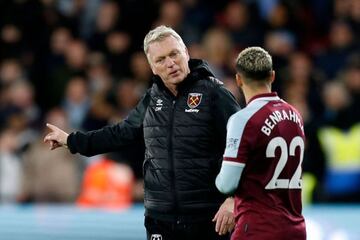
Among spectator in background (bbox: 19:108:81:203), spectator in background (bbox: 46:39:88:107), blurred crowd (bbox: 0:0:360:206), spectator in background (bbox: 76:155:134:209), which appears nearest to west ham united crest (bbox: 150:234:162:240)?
blurred crowd (bbox: 0:0:360:206)

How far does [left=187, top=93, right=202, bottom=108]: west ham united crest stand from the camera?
5670 mm

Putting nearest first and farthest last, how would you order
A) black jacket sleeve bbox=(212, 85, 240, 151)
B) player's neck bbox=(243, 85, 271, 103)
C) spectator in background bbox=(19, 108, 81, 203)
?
player's neck bbox=(243, 85, 271, 103)
black jacket sleeve bbox=(212, 85, 240, 151)
spectator in background bbox=(19, 108, 81, 203)

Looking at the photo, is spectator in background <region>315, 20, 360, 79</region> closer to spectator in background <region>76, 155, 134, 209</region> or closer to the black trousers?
spectator in background <region>76, 155, 134, 209</region>

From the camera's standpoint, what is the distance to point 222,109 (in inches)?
221

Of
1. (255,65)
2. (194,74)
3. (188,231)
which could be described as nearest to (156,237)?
(188,231)

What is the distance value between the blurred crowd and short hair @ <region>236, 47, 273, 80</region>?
490cm

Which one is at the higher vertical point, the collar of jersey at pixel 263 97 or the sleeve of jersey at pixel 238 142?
the collar of jersey at pixel 263 97

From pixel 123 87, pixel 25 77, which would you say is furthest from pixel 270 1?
pixel 25 77

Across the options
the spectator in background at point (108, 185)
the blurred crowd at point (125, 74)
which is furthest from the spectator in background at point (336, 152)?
the spectator in background at point (108, 185)

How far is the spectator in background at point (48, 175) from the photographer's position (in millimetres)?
10828

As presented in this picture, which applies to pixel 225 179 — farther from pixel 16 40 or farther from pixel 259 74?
pixel 16 40

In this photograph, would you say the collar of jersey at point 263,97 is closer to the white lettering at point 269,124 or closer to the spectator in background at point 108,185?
the white lettering at point 269,124

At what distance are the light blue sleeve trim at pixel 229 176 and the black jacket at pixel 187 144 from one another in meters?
0.45

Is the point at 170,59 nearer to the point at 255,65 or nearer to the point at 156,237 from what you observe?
the point at 255,65
